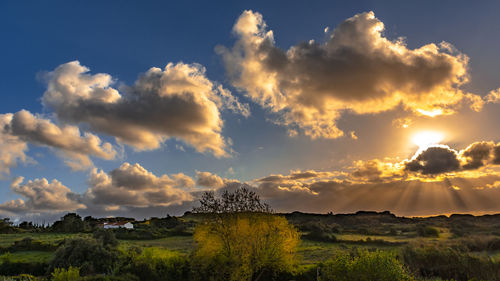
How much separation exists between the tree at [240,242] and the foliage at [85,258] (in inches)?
583

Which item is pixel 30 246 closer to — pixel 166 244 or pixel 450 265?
pixel 166 244

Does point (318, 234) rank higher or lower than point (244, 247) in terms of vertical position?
lower

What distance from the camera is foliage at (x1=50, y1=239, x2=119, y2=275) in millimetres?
47031

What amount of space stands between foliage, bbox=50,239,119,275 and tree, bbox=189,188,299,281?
14819mm

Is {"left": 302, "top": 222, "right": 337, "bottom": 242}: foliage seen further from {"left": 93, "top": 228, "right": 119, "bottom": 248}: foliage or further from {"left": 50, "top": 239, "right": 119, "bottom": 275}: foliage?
{"left": 50, "top": 239, "right": 119, "bottom": 275}: foliage

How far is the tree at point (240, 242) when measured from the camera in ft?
142

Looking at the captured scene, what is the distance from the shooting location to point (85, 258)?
160 feet

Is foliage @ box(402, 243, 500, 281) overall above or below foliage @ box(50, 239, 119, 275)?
below

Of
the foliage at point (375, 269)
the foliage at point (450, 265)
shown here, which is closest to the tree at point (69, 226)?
the foliage at point (450, 265)

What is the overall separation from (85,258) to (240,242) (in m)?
24.1

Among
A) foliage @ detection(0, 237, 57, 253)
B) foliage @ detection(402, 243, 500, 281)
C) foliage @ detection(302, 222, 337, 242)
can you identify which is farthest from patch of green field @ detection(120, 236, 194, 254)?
foliage @ detection(402, 243, 500, 281)

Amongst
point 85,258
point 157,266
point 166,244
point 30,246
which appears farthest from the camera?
point 166,244

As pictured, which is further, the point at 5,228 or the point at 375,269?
the point at 5,228

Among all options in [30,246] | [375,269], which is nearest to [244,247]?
[375,269]
